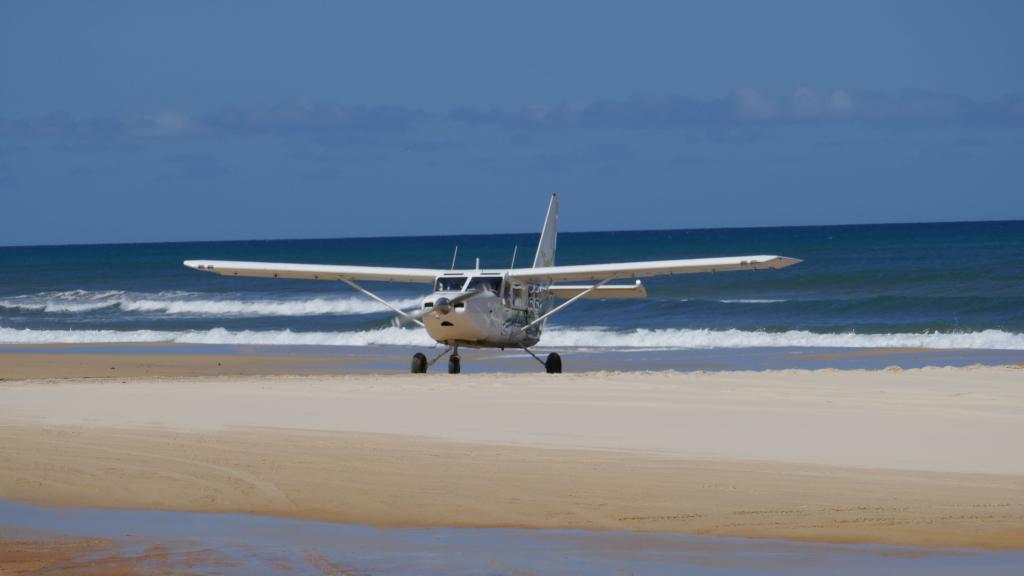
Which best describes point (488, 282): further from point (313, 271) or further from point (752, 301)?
point (752, 301)

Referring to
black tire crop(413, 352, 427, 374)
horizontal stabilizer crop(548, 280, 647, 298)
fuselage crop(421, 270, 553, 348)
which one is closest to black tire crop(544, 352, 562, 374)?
fuselage crop(421, 270, 553, 348)

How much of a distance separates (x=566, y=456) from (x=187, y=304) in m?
43.5

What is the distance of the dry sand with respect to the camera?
7676mm

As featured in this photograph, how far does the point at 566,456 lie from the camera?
9.77 meters

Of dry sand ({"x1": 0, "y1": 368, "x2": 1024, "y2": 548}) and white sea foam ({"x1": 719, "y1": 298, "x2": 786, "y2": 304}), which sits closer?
dry sand ({"x1": 0, "y1": 368, "x2": 1024, "y2": 548})

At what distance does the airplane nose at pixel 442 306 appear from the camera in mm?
20703

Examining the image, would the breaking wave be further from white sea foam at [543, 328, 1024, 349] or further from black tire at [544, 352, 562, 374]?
black tire at [544, 352, 562, 374]

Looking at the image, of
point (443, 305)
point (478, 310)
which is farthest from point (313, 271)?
point (478, 310)

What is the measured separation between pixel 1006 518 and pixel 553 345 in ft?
81.8

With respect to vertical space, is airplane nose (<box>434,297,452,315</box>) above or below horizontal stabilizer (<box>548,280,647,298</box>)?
below

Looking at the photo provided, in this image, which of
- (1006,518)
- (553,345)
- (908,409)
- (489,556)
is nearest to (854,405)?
(908,409)

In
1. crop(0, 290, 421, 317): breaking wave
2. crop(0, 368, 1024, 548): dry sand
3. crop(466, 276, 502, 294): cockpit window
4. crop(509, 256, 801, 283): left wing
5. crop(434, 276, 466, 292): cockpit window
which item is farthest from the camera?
crop(0, 290, 421, 317): breaking wave

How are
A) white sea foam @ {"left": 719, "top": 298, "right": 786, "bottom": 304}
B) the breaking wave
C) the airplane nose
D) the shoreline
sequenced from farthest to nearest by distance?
the breaking wave < white sea foam @ {"left": 719, "top": 298, "right": 786, "bottom": 304} < the shoreline < the airplane nose

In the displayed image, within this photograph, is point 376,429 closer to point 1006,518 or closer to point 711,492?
point 711,492
